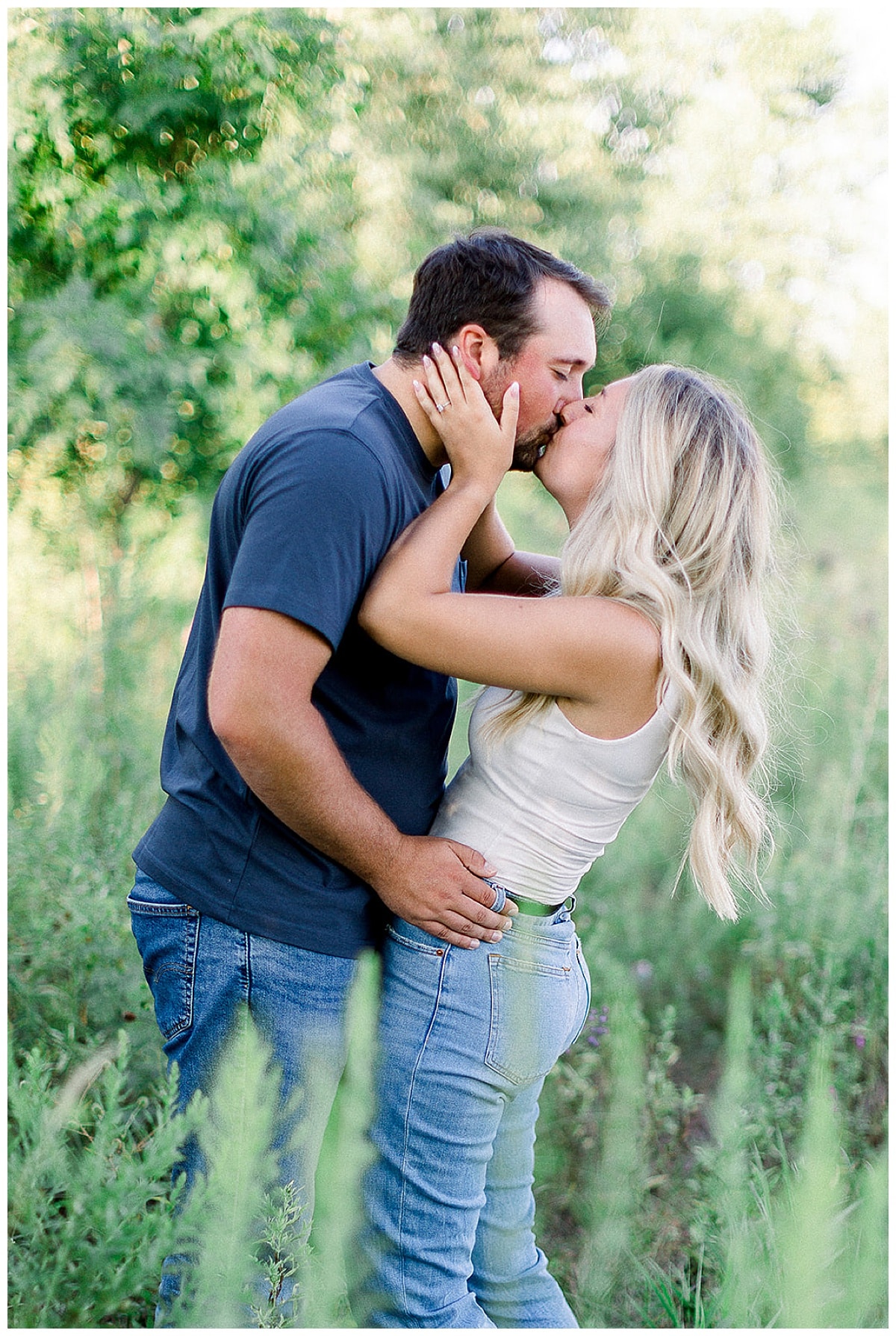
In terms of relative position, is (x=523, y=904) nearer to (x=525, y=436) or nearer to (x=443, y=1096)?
(x=443, y=1096)

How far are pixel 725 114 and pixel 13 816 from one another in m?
11.2

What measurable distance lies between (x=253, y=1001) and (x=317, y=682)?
0.64 metres

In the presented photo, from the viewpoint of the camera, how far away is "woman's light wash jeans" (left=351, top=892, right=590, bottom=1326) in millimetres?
1887

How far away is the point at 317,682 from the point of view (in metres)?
1.99

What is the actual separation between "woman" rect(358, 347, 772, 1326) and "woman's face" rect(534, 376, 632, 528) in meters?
0.06

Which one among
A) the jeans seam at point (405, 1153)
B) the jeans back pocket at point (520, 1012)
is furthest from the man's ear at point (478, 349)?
the jeans seam at point (405, 1153)

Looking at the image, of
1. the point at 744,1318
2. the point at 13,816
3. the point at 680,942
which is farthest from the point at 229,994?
the point at 680,942

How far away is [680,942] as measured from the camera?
4117 mm

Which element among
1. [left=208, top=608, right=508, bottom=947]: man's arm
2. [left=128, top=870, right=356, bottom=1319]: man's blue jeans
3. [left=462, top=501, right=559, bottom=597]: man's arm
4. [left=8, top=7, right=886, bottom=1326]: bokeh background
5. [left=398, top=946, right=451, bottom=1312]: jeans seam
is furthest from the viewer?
[left=462, top=501, right=559, bottom=597]: man's arm

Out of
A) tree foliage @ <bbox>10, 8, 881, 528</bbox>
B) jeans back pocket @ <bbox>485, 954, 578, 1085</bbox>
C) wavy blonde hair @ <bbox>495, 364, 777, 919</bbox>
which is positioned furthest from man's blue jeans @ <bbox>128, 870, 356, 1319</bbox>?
tree foliage @ <bbox>10, 8, 881, 528</bbox>

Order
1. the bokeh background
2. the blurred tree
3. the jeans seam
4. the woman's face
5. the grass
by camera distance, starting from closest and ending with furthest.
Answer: the grass → the bokeh background → the jeans seam → the woman's face → the blurred tree

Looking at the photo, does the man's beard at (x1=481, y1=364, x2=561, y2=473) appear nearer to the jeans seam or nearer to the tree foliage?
the tree foliage

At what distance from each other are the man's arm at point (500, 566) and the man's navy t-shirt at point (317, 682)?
15.7 inches

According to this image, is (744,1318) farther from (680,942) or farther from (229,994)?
(680,942)
